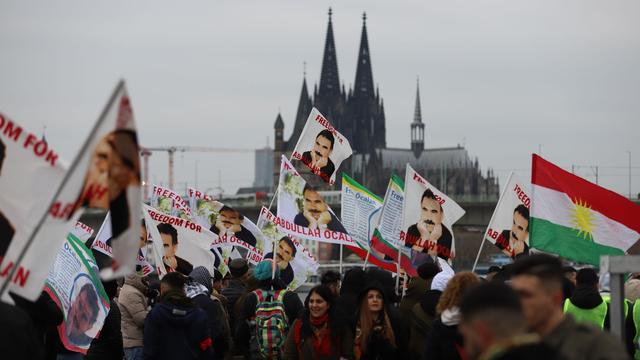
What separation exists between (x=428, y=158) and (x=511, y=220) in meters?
145

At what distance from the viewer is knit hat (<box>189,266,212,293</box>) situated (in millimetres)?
12414

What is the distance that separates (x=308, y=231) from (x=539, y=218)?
589 centimetres

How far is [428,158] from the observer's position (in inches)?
6319

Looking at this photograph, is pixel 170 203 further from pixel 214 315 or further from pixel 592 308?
pixel 592 308

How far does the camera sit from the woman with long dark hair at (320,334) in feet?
29.6

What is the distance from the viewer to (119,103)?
19.0ft

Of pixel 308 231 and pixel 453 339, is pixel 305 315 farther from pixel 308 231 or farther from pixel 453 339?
pixel 308 231

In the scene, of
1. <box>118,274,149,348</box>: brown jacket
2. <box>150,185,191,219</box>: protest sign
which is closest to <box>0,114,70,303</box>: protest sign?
<box>118,274,149,348</box>: brown jacket

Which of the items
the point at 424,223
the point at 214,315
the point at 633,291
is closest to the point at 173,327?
the point at 214,315

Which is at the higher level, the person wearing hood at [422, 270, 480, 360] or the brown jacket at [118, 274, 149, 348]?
the person wearing hood at [422, 270, 480, 360]

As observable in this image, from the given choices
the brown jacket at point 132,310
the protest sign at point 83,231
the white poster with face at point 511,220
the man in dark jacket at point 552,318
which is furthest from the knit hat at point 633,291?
the protest sign at point 83,231

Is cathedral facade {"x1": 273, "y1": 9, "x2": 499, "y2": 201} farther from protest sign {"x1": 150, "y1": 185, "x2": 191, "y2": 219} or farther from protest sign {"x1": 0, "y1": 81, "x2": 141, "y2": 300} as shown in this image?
protest sign {"x1": 0, "y1": 81, "x2": 141, "y2": 300}

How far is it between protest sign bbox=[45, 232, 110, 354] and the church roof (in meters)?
147

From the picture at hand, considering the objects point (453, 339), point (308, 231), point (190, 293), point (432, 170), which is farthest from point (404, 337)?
point (432, 170)
